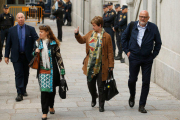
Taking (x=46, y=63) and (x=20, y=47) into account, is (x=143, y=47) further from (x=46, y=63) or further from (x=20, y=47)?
(x=20, y=47)

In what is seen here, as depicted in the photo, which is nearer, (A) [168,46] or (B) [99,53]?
(B) [99,53]

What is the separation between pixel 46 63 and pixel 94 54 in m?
→ 0.93

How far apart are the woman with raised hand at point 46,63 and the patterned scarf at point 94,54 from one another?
651mm

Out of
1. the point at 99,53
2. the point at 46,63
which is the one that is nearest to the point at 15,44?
the point at 46,63

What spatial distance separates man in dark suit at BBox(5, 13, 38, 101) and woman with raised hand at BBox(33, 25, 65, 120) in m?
1.48

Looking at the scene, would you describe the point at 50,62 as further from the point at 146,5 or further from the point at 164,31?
the point at 146,5

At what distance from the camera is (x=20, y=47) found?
7.84m

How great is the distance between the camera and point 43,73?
6.41 m

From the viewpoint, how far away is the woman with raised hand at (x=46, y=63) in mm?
6375

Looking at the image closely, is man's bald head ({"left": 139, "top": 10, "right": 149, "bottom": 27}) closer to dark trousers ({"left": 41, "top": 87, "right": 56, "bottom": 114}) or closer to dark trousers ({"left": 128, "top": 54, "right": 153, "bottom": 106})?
dark trousers ({"left": 128, "top": 54, "right": 153, "bottom": 106})

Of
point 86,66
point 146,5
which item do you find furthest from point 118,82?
point 86,66

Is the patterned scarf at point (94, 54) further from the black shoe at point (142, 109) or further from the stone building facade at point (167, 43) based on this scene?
the stone building facade at point (167, 43)

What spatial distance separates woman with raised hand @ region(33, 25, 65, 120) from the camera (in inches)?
251

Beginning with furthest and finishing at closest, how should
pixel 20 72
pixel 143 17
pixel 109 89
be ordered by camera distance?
1. pixel 20 72
2. pixel 109 89
3. pixel 143 17
